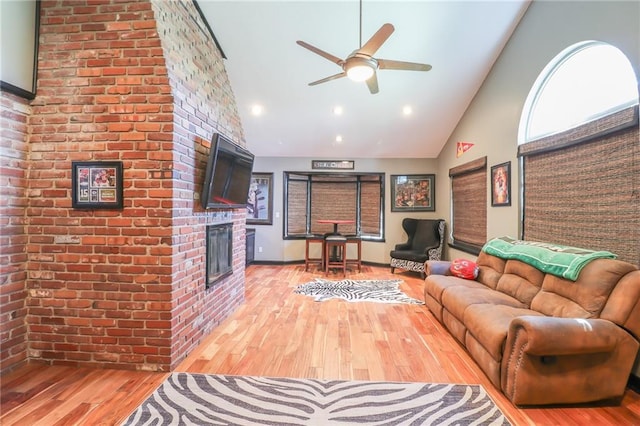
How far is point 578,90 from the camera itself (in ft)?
9.11

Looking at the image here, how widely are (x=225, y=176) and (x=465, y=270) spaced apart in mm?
3042

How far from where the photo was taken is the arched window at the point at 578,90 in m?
2.34

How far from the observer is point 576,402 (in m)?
1.90

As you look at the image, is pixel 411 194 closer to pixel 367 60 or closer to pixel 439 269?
pixel 439 269

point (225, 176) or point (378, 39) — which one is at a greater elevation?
point (378, 39)

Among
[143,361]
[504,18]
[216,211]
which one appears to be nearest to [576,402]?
[143,361]

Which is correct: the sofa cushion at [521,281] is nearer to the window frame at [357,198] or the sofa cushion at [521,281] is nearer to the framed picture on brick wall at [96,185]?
the window frame at [357,198]

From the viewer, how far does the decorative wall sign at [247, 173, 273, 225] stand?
6375 mm

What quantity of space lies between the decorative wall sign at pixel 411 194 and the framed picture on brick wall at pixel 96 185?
5188 millimetres

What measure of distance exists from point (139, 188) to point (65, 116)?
2.87 feet

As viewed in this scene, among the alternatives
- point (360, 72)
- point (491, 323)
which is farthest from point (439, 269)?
point (360, 72)

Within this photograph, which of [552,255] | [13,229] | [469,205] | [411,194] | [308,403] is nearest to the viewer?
[308,403]

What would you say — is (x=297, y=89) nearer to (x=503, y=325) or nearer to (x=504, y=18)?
(x=504, y=18)

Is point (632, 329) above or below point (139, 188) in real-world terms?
below
